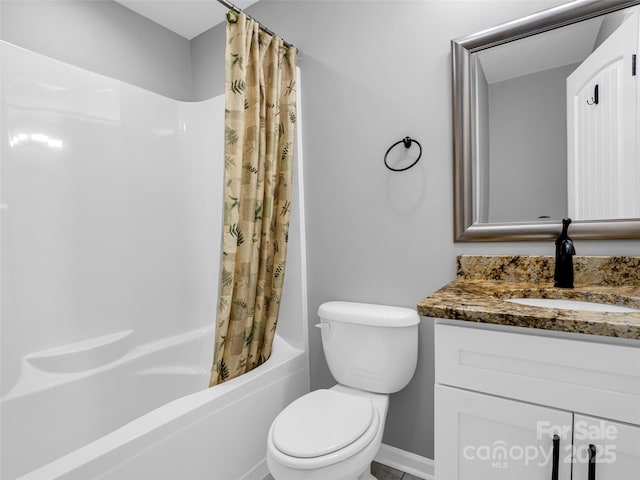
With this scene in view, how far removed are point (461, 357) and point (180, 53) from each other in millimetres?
2659

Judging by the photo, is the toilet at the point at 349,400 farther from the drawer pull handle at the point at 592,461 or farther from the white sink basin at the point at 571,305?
the drawer pull handle at the point at 592,461

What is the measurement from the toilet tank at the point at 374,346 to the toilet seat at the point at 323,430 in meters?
0.12

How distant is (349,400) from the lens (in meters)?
1.45

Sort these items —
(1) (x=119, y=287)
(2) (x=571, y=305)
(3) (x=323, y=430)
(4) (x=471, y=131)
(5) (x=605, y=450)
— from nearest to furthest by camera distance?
(5) (x=605, y=450)
(2) (x=571, y=305)
(3) (x=323, y=430)
(4) (x=471, y=131)
(1) (x=119, y=287)

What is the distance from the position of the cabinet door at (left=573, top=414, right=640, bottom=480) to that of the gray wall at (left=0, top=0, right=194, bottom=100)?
8.84 feet

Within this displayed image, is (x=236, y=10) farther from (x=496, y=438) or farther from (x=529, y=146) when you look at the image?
(x=496, y=438)

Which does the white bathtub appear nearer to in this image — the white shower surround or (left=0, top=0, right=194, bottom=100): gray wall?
the white shower surround

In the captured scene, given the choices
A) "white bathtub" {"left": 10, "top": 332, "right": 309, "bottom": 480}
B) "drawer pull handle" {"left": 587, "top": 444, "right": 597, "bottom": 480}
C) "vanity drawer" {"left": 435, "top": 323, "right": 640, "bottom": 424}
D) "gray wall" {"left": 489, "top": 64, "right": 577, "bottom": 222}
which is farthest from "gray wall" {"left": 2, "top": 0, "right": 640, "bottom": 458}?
"drawer pull handle" {"left": 587, "top": 444, "right": 597, "bottom": 480}

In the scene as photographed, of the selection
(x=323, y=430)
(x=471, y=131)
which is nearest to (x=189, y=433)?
(x=323, y=430)

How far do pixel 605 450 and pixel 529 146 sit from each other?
1.01 meters

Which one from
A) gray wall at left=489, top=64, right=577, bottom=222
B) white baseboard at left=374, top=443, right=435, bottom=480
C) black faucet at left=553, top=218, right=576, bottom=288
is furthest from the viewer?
white baseboard at left=374, top=443, right=435, bottom=480

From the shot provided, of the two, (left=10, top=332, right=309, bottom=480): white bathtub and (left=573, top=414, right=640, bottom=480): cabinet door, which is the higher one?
(left=573, top=414, right=640, bottom=480): cabinet door

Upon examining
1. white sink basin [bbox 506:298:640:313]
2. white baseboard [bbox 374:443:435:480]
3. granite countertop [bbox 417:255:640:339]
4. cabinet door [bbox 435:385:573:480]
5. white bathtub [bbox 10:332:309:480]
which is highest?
granite countertop [bbox 417:255:640:339]

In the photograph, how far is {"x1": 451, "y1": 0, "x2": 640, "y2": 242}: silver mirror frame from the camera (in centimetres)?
121
